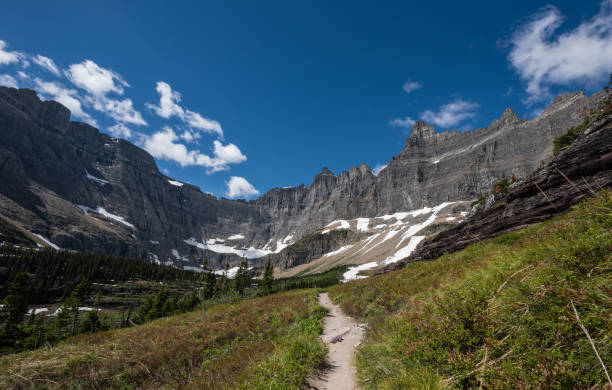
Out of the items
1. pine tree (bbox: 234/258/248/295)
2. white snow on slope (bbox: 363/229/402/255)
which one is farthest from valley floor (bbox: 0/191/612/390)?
white snow on slope (bbox: 363/229/402/255)

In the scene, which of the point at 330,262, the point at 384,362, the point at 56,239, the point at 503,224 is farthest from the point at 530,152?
the point at 56,239

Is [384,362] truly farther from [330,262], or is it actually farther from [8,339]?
[330,262]

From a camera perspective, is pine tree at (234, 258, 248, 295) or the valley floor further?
pine tree at (234, 258, 248, 295)

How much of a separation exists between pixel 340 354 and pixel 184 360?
5.89m

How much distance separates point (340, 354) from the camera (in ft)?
26.8

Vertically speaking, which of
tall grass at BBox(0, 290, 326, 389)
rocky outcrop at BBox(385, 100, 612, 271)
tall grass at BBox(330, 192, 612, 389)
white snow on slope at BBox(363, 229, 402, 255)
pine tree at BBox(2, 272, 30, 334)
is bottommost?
pine tree at BBox(2, 272, 30, 334)

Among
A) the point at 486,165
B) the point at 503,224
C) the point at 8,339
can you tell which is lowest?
the point at 8,339

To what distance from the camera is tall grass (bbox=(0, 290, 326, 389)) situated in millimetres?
6527

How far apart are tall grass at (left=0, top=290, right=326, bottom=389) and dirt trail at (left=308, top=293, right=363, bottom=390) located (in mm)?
419

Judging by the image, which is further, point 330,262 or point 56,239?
point 56,239

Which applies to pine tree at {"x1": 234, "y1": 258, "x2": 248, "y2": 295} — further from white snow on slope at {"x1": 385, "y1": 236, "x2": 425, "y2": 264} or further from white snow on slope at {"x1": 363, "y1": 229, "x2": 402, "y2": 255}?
white snow on slope at {"x1": 363, "y1": 229, "x2": 402, "y2": 255}

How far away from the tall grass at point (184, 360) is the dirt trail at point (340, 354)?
0.42 m

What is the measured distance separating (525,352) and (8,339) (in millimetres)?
47870

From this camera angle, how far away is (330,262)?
170 metres
